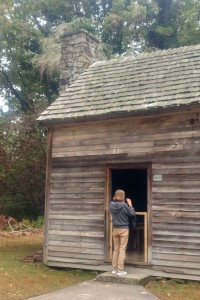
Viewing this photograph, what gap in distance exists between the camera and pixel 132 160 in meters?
10.2

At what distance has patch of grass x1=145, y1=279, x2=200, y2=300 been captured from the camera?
7938mm

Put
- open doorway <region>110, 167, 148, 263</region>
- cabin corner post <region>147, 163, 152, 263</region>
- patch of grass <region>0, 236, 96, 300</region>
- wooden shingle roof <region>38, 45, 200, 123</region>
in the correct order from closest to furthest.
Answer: patch of grass <region>0, 236, 96, 300</region> → cabin corner post <region>147, 163, 152, 263</region> → wooden shingle roof <region>38, 45, 200, 123</region> → open doorway <region>110, 167, 148, 263</region>

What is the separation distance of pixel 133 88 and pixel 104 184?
9.26 feet

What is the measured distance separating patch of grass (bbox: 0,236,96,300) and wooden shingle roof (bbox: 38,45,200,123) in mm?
3999

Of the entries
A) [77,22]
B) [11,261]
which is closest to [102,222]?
[11,261]

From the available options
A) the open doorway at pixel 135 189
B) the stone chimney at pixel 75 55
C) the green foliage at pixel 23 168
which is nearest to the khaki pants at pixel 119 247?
the open doorway at pixel 135 189

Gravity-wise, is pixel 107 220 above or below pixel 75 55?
below

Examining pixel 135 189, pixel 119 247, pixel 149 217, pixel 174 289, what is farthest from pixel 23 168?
pixel 174 289

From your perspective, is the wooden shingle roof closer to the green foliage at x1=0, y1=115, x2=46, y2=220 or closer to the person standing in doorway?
the person standing in doorway

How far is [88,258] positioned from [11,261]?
2.50m

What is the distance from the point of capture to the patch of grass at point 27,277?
8.16 m

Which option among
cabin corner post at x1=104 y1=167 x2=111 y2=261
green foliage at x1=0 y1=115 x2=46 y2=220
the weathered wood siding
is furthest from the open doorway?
green foliage at x1=0 y1=115 x2=46 y2=220

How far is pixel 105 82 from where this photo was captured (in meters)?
12.3

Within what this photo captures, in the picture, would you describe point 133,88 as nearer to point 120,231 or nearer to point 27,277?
point 120,231
